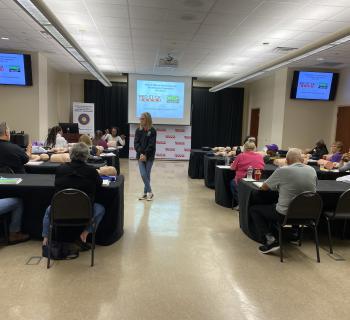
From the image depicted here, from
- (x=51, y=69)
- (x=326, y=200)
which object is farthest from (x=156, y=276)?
(x=51, y=69)

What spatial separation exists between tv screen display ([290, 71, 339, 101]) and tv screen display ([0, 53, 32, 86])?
7085 mm

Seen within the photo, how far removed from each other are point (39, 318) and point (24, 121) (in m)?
6.74

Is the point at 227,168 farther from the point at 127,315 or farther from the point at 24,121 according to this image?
the point at 24,121

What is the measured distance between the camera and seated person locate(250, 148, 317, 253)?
3.19m

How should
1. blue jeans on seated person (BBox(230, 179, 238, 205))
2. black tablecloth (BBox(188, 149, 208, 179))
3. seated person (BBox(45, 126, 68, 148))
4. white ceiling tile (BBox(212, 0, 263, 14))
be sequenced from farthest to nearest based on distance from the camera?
black tablecloth (BBox(188, 149, 208, 179)), seated person (BBox(45, 126, 68, 148)), blue jeans on seated person (BBox(230, 179, 238, 205)), white ceiling tile (BBox(212, 0, 263, 14))

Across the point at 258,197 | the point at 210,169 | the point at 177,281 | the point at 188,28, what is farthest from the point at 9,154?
the point at 210,169

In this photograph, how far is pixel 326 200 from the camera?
3.87 meters

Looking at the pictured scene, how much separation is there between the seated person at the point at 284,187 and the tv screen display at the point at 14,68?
676cm

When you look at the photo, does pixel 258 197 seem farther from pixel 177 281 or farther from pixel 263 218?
pixel 177 281

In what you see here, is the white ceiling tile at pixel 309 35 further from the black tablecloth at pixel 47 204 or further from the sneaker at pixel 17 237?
the sneaker at pixel 17 237

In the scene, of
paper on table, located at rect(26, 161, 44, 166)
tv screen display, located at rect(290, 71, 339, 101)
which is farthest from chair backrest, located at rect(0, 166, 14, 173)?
tv screen display, located at rect(290, 71, 339, 101)

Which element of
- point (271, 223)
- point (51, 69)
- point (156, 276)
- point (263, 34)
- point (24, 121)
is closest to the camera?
point (156, 276)

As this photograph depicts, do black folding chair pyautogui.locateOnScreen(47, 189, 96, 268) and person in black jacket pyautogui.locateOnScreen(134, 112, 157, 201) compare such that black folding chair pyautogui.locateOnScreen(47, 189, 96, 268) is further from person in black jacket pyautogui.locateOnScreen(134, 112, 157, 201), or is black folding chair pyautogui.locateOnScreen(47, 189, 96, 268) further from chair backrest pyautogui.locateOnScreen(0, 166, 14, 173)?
person in black jacket pyautogui.locateOnScreen(134, 112, 157, 201)

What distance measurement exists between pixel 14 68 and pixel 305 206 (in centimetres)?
741
